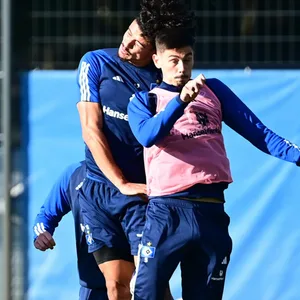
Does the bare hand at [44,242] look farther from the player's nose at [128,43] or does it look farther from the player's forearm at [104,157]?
the player's nose at [128,43]

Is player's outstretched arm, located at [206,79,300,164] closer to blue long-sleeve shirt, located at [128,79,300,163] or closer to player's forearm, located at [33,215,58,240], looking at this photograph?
blue long-sleeve shirt, located at [128,79,300,163]

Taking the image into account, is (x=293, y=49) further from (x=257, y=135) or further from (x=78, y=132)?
(x=257, y=135)

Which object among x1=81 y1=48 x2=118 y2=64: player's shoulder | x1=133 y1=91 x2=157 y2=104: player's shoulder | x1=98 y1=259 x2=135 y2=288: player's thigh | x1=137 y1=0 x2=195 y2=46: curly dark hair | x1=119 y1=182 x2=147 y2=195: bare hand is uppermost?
Answer: x1=137 y1=0 x2=195 y2=46: curly dark hair

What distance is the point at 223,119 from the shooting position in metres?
4.44

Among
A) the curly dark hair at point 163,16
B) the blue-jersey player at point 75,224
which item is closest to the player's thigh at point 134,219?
the blue-jersey player at point 75,224

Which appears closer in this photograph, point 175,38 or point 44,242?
point 175,38

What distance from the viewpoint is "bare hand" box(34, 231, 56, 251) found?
17.3 ft

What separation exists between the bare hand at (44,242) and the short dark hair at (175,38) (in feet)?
4.81

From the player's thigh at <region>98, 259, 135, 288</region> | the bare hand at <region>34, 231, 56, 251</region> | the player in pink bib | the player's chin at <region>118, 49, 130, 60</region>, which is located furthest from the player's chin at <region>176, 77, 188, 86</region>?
the bare hand at <region>34, 231, 56, 251</region>

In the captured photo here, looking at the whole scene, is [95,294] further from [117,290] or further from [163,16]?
[163,16]

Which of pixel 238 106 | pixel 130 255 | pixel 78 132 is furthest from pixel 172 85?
pixel 78 132

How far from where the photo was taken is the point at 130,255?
487 cm

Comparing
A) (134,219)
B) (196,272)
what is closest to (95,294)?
(134,219)

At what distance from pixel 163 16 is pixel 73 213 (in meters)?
1.36
